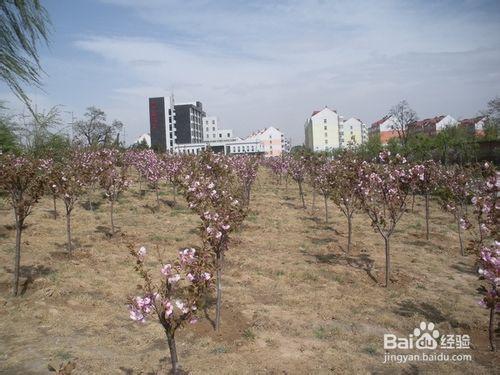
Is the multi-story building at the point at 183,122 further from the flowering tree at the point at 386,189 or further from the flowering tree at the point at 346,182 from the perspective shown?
the flowering tree at the point at 386,189

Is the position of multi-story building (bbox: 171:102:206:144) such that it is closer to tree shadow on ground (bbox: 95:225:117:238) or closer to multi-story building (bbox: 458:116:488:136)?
multi-story building (bbox: 458:116:488:136)

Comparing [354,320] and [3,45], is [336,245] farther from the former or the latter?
[3,45]

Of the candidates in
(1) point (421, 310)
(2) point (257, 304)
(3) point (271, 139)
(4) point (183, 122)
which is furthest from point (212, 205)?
(3) point (271, 139)

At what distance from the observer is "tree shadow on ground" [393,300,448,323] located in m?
9.15

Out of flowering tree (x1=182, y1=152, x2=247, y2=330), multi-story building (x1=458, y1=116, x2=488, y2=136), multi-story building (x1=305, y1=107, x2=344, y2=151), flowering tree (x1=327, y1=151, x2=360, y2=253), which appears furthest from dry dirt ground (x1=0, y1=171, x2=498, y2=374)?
multi-story building (x1=305, y1=107, x2=344, y2=151)

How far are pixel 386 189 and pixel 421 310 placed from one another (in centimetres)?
325

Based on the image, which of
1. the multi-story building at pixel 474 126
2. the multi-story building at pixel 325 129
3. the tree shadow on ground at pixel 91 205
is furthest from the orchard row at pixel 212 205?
the multi-story building at pixel 325 129

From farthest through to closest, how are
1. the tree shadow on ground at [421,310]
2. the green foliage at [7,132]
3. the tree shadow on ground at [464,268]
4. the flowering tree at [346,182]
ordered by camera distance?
the tree shadow on ground at [464,268] < the flowering tree at [346,182] < the tree shadow on ground at [421,310] < the green foliage at [7,132]

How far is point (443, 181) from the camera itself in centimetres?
1784

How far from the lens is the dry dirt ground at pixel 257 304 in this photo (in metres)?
6.94

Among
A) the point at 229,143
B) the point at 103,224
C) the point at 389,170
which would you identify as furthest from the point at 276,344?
the point at 229,143

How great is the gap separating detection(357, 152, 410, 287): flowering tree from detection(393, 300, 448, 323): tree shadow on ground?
3.99 ft

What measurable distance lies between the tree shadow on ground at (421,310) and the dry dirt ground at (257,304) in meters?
0.05
